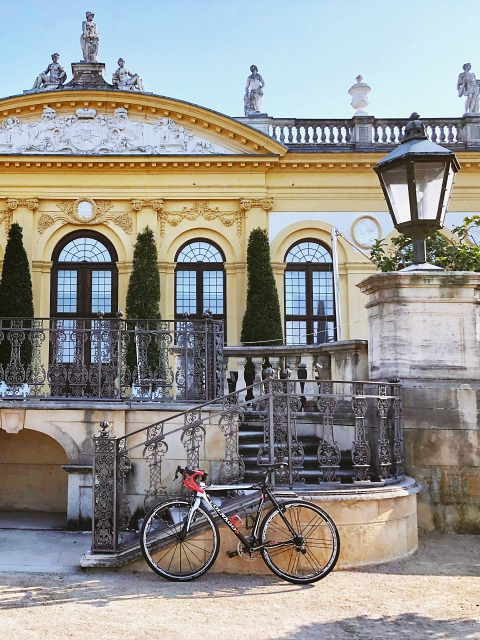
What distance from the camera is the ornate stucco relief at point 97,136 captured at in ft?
67.9

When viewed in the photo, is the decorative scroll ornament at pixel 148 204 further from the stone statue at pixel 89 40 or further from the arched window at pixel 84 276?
the stone statue at pixel 89 40

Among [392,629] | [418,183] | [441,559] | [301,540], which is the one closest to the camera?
[392,629]

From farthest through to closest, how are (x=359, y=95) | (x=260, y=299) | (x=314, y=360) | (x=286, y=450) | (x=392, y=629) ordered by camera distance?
1. (x=359, y=95)
2. (x=260, y=299)
3. (x=314, y=360)
4. (x=286, y=450)
5. (x=392, y=629)

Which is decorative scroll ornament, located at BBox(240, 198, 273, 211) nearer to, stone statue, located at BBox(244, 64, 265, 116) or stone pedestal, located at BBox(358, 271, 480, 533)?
stone statue, located at BBox(244, 64, 265, 116)

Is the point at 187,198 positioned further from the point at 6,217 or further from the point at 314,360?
the point at 314,360

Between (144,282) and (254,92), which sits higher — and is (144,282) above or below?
below

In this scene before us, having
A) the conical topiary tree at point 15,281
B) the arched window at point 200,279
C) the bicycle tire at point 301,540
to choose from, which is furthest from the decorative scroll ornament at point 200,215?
the bicycle tire at point 301,540

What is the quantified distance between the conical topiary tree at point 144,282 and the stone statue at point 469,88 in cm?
1066

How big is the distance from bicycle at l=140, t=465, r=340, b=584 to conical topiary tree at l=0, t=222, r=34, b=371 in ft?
44.1

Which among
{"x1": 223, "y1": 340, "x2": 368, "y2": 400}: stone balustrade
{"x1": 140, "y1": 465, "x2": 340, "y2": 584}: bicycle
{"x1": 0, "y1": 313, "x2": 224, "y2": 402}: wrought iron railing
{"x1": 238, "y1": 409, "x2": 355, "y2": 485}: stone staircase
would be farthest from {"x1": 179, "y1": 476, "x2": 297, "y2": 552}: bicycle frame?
{"x1": 0, "y1": 313, "x2": 224, "y2": 402}: wrought iron railing

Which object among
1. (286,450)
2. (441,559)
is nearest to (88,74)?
(286,450)

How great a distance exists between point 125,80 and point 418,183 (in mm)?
15634

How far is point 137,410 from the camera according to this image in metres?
9.57

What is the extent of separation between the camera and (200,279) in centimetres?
2081
